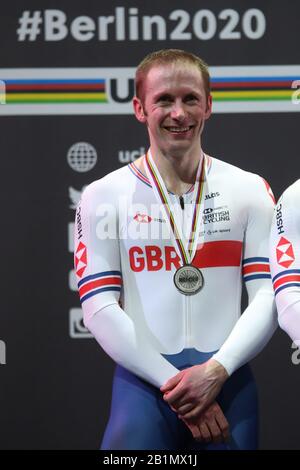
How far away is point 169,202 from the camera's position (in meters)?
2.91

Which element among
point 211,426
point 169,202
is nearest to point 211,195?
point 169,202

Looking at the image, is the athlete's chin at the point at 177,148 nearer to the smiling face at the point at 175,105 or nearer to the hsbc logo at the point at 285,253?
the smiling face at the point at 175,105

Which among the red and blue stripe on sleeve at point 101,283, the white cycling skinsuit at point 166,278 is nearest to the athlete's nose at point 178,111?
the white cycling skinsuit at point 166,278

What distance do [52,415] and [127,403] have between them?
943 mm

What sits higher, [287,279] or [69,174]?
[69,174]

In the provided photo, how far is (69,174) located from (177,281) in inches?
38.0

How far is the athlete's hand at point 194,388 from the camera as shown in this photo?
8.97 ft

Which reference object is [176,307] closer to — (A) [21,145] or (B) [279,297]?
(B) [279,297]

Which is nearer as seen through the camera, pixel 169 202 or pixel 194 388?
pixel 194 388

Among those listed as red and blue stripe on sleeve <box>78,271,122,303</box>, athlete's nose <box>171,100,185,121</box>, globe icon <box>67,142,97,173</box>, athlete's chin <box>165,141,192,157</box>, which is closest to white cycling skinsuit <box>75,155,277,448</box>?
red and blue stripe on sleeve <box>78,271,122,303</box>

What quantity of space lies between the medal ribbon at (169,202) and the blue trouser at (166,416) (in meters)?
0.31

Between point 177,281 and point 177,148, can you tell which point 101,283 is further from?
point 177,148

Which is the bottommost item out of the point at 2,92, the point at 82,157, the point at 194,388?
the point at 194,388

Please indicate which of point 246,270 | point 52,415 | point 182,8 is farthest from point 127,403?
point 182,8
